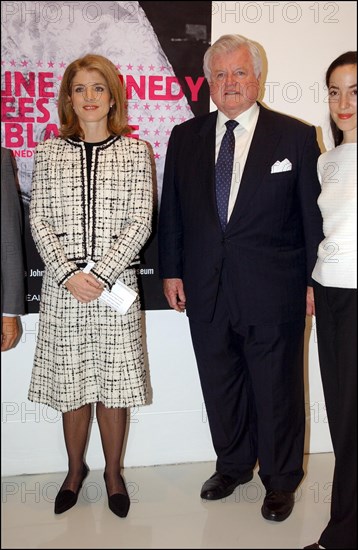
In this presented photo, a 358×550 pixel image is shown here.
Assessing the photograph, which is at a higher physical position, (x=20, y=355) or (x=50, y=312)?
(x=50, y=312)

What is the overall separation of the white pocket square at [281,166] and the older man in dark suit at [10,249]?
37.7 inches

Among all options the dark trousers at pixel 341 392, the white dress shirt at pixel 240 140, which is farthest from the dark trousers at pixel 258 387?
the white dress shirt at pixel 240 140

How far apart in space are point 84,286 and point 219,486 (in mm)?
1056

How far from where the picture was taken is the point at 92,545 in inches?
91.9

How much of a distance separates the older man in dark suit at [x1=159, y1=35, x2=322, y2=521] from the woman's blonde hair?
255mm

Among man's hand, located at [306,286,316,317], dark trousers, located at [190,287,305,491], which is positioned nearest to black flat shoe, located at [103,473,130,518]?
dark trousers, located at [190,287,305,491]

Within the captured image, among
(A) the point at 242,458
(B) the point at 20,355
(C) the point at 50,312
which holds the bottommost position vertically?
(A) the point at 242,458

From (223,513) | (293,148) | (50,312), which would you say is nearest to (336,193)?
(293,148)

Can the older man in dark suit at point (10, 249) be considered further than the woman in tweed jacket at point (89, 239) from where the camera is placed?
No

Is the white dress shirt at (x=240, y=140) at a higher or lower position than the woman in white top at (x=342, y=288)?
higher

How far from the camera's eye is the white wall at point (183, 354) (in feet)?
9.73

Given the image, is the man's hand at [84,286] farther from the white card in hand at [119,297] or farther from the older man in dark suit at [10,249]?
the older man in dark suit at [10,249]

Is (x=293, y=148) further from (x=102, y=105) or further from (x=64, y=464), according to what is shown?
(x=64, y=464)

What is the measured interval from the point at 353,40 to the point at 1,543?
2.58 m
